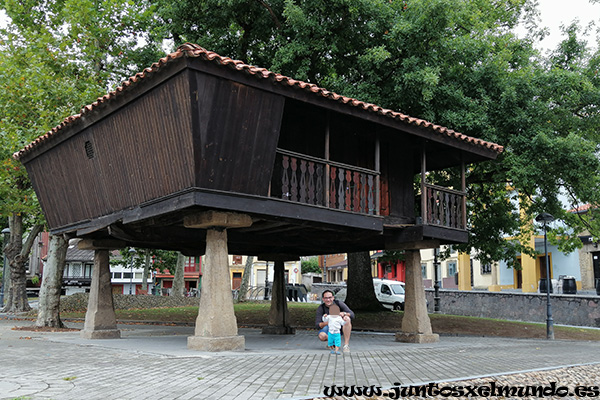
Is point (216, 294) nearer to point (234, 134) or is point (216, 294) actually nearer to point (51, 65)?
point (234, 134)

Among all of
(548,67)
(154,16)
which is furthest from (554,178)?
(154,16)

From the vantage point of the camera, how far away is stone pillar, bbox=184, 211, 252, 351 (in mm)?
9711

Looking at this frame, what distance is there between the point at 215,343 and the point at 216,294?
85 centimetres

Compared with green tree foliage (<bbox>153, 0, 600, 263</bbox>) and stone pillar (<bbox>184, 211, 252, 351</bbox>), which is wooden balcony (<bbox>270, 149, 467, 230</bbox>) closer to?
stone pillar (<bbox>184, 211, 252, 351</bbox>)

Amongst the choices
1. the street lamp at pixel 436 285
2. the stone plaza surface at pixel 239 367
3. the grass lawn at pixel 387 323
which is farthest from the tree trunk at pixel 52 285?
the street lamp at pixel 436 285

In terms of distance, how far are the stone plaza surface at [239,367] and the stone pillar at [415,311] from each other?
1.94 feet

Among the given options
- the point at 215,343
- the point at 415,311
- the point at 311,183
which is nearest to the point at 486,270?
the point at 415,311

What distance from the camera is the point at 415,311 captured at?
43.1 ft

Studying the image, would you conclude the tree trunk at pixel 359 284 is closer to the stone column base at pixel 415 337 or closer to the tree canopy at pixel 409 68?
the tree canopy at pixel 409 68

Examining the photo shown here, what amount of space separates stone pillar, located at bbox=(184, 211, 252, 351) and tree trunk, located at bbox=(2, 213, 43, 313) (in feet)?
51.2

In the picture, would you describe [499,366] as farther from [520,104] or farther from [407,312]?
[520,104]

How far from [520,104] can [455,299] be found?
1547cm

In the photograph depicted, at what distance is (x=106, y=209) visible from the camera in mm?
11969

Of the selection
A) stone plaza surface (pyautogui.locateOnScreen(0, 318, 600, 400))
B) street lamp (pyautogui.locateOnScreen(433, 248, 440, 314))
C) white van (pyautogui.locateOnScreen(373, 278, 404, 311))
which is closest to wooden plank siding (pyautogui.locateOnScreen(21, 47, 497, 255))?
stone plaza surface (pyautogui.locateOnScreen(0, 318, 600, 400))
